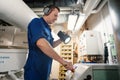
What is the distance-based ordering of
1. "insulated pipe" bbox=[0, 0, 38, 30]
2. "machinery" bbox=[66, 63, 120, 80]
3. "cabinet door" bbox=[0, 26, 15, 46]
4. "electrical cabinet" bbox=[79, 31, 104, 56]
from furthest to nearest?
"electrical cabinet" bbox=[79, 31, 104, 56] → "cabinet door" bbox=[0, 26, 15, 46] → "insulated pipe" bbox=[0, 0, 38, 30] → "machinery" bbox=[66, 63, 120, 80]

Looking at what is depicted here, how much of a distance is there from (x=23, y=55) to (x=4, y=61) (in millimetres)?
294

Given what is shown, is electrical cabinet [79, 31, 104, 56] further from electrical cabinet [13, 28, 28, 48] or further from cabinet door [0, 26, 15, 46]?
cabinet door [0, 26, 15, 46]

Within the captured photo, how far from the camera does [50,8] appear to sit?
164cm

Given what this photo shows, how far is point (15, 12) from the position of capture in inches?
73.9

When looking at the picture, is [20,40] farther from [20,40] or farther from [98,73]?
[98,73]

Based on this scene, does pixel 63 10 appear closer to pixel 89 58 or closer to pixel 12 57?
pixel 89 58

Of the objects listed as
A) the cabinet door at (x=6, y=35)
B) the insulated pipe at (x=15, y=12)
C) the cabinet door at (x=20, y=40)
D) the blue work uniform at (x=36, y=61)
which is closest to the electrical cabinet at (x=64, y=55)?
the cabinet door at (x=20, y=40)

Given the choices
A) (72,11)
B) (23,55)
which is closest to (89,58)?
(72,11)

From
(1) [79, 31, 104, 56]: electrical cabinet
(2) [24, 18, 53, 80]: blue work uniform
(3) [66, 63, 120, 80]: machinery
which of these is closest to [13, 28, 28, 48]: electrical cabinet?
(2) [24, 18, 53, 80]: blue work uniform

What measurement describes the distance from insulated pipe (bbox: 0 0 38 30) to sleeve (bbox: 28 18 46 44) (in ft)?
1.64

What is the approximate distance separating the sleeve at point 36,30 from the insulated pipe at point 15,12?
499 mm

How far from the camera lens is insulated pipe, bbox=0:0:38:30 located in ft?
5.80

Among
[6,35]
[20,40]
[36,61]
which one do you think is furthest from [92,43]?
[36,61]

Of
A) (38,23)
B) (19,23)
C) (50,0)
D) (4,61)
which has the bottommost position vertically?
(4,61)
